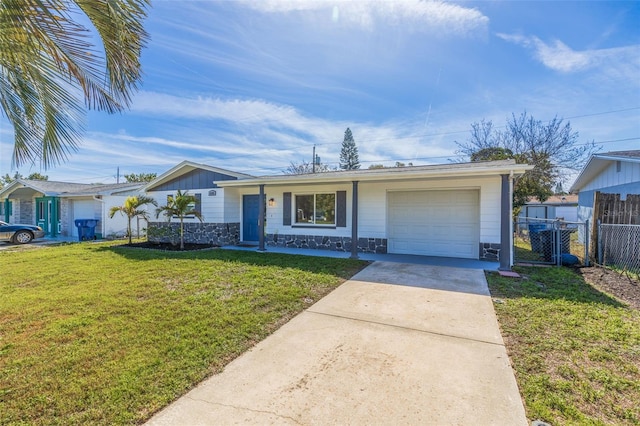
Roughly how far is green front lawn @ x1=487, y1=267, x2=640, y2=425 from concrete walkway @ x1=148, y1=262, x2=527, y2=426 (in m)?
0.20

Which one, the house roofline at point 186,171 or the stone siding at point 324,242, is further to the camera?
the house roofline at point 186,171

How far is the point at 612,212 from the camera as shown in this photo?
7.81 m

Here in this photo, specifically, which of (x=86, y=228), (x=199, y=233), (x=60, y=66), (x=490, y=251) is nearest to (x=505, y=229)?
(x=490, y=251)

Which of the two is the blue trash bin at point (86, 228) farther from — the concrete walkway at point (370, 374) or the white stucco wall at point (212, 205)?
the concrete walkway at point (370, 374)

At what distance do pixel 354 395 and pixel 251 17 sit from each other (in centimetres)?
768

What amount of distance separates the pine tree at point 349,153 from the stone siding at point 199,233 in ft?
86.4

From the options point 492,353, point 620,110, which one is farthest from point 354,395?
point 620,110

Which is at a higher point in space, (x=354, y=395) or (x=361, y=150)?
(x=361, y=150)

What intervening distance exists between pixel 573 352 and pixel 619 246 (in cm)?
567

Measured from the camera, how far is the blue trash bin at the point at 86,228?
48.1ft

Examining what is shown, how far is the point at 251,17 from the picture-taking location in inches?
271

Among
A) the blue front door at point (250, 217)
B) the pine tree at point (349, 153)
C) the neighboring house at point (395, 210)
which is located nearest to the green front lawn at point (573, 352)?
the neighboring house at point (395, 210)

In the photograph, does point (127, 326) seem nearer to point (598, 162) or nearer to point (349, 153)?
point (598, 162)

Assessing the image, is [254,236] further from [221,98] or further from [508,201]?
[508,201]
